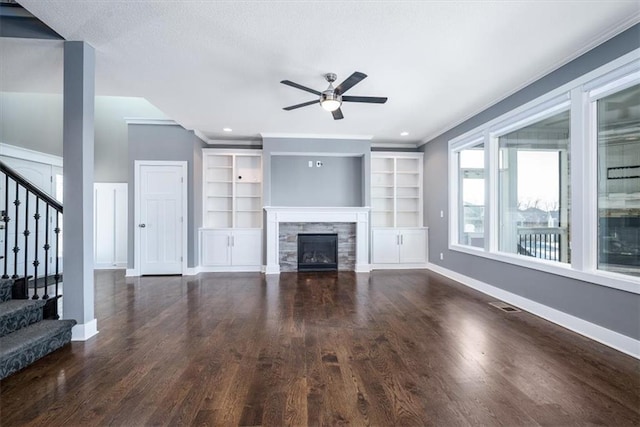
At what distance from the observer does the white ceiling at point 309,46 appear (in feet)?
7.21

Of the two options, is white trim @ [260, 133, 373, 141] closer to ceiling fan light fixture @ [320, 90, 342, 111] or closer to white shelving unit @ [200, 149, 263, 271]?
white shelving unit @ [200, 149, 263, 271]

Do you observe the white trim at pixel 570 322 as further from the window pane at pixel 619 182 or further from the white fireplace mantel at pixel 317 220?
the white fireplace mantel at pixel 317 220

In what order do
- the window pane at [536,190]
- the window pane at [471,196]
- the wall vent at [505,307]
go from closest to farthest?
1. the window pane at [536,190]
2. the wall vent at [505,307]
3. the window pane at [471,196]

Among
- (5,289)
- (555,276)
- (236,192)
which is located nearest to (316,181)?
(236,192)

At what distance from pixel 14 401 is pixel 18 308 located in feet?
3.27

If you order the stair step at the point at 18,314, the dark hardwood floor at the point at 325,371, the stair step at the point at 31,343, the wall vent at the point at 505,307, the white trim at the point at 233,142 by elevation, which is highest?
the white trim at the point at 233,142

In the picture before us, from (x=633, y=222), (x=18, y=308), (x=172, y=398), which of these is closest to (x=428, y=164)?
(x=633, y=222)

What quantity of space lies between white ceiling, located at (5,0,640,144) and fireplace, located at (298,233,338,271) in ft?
9.00

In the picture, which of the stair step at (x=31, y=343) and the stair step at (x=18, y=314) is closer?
the stair step at (x=31, y=343)

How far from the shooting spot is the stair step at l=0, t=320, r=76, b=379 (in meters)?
2.02

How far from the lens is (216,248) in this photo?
5.75 m

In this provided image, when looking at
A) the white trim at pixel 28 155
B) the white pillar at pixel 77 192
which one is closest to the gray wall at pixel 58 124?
the white trim at pixel 28 155

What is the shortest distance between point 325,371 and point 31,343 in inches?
87.4

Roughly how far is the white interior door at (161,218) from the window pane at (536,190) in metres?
5.34
